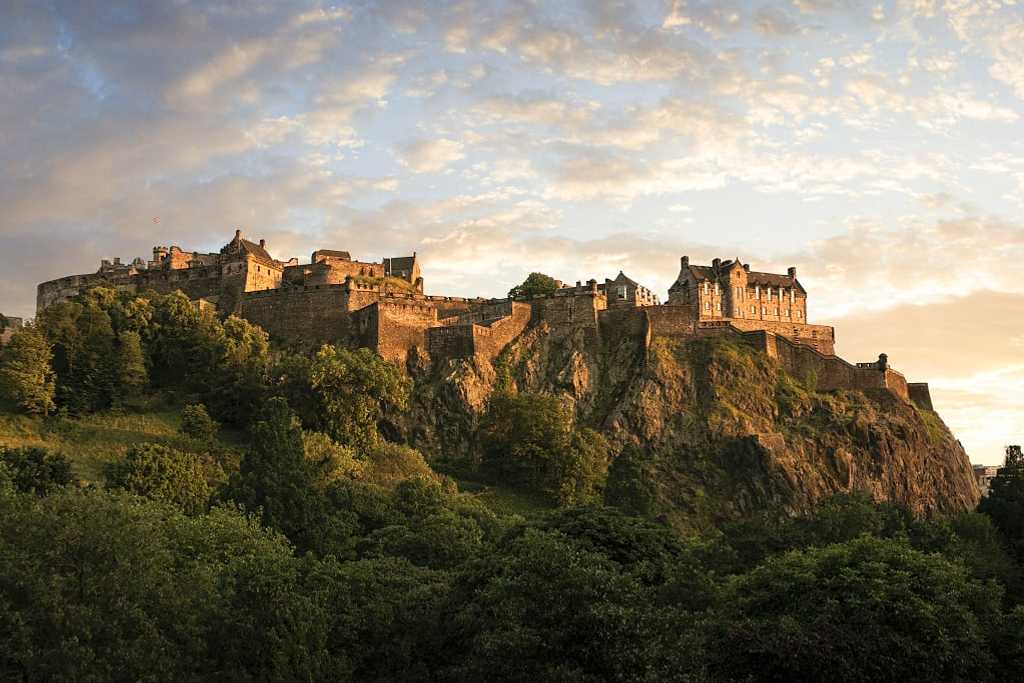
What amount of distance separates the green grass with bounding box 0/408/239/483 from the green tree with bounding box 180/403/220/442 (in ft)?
2.61

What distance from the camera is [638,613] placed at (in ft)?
117

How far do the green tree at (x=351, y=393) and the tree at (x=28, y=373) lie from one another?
18420 mm

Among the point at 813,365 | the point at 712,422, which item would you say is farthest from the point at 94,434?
the point at 813,365

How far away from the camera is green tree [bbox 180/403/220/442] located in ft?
243

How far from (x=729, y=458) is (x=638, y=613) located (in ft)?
168

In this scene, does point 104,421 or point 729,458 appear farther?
point 729,458

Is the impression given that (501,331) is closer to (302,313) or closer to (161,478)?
(302,313)

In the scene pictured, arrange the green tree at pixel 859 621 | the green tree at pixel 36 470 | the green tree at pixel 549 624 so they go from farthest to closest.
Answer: the green tree at pixel 36 470 < the green tree at pixel 859 621 < the green tree at pixel 549 624

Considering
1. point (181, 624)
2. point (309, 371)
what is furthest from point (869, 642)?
point (309, 371)

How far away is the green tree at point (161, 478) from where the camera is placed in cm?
5772

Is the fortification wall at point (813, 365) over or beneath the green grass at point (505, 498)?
over

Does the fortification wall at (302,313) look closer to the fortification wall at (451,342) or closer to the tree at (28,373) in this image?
the fortification wall at (451,342)

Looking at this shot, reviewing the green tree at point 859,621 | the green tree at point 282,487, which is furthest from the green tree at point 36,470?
the green tree at point 859,621

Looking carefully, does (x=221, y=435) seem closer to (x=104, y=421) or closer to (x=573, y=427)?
(x=104, y=421)
